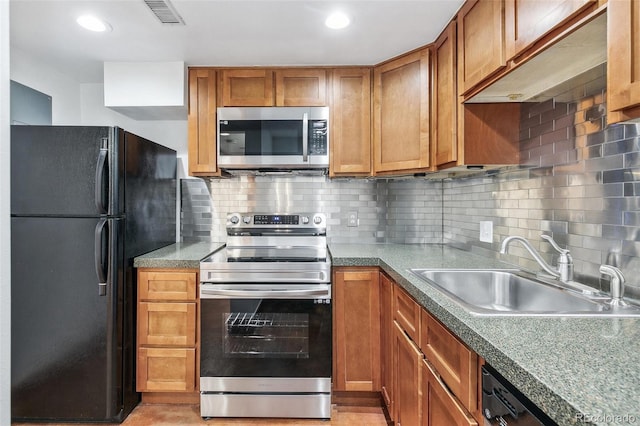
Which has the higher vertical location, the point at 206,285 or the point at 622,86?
the point at 622,86

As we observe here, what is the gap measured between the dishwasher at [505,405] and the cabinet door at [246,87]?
207 centimetres

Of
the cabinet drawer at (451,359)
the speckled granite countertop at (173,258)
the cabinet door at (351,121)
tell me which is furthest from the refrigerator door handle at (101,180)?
the cabinet drawer at (451,359)

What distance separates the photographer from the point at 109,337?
192cm

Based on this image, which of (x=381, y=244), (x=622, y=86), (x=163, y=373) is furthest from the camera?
(x=381, y=244)

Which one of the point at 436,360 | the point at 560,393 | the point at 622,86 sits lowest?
the point at 436,360

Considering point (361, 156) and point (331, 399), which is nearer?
point (331, 399)

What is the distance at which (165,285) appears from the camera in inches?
81.4

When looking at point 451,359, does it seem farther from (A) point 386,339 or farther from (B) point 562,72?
(B) point 562,72

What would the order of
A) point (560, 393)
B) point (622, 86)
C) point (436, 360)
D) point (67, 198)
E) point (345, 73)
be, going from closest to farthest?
1. point (560, 393)
2. point (622, 86)
3. point (436, 360)
4. point (67, 198)
5. point (345, 73)

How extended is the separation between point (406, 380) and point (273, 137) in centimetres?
166

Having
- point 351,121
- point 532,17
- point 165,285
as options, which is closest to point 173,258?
point 165,285

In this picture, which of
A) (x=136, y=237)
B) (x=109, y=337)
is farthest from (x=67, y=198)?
(x=109, y=337)

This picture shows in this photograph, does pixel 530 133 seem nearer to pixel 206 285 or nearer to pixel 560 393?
pixel 560 393

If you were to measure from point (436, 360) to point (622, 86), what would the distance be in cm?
95
